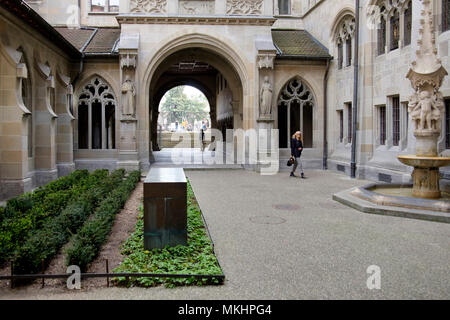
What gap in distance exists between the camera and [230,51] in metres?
18.8

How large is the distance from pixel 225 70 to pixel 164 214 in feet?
52.8

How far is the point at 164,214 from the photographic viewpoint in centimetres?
648

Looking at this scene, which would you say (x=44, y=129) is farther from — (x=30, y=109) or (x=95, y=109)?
(x=95, y=109)

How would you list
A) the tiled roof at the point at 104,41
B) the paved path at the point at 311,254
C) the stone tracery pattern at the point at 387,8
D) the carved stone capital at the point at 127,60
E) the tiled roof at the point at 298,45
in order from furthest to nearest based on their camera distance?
the tiled roof at the point at 298,45 → the tiled roof at the point at 104,41 → the carved stone capital at the point at 127,60 → the stone tracery pattern at the point at 387,8 → the paved path at the point at 311,254

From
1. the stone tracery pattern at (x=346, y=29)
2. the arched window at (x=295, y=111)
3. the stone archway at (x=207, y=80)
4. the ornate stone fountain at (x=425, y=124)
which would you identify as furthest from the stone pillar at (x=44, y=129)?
the stone tracery pattern at (x=346, y=29)

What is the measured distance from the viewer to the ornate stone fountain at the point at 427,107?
9805mm

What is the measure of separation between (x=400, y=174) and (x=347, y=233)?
6600 millimetres

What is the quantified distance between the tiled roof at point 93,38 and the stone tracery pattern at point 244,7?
203 inches

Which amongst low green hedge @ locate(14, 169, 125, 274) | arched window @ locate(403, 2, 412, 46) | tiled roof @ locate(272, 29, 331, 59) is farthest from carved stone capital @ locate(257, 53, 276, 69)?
low green hedge @ locate(14, 169, 125, 274)

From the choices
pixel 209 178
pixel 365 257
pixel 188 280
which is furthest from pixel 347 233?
pixel 209 178

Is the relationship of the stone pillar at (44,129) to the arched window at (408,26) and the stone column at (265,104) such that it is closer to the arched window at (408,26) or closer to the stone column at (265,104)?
the stone column at (265,104)

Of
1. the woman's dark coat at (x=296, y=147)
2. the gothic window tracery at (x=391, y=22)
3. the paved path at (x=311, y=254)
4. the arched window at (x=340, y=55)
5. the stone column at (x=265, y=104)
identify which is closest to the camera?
the paved path at (x=311, y=254)

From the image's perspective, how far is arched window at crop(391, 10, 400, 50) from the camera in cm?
1464

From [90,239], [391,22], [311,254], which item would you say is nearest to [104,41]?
[391,22]
